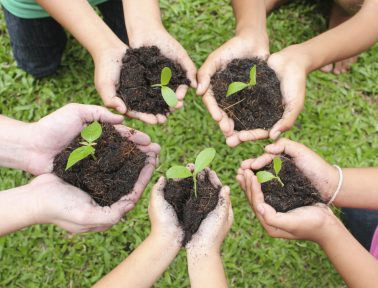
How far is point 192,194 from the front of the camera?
1.81m

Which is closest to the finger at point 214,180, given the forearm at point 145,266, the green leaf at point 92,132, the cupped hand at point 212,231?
the cupped hand at point 212,231

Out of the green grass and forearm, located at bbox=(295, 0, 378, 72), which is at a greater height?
forearm, located at bbox=(295, 0, 378, 72)

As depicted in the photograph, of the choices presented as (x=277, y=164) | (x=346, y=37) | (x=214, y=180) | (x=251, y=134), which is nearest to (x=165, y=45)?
(x=251, y=134)

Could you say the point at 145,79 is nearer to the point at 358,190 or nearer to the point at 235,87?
the point at 235,87

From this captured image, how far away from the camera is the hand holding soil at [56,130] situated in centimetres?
177

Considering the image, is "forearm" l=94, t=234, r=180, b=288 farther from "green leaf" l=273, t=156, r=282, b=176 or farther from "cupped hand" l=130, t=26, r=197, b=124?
"cupped hand" l=130, t=26, r=197, b=124

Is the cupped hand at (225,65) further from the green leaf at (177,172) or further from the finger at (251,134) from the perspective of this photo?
the green leaf at (177,172)

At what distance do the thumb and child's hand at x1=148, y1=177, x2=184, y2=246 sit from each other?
578mm

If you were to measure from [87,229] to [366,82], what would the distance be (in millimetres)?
2110

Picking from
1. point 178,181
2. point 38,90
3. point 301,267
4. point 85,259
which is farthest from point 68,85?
point 301,267

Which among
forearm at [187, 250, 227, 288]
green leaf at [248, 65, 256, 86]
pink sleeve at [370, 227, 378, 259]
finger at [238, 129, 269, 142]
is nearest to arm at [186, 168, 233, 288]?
forearm at [187, 250, 227, 288]

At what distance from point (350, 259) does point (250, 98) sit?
0.85 m

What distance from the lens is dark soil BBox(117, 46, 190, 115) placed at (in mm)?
1985

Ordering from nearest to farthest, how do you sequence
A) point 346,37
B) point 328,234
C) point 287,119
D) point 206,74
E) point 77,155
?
point 77,155 < point 328,234 < point 287,119 < point 206,74 < point 346,37
